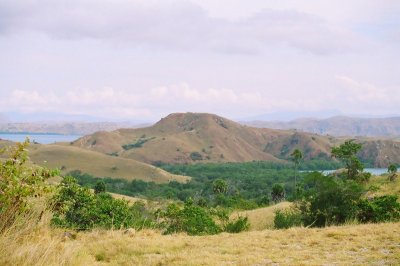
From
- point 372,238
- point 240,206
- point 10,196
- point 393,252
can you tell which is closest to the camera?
point 10,196

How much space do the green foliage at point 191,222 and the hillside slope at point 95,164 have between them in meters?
118

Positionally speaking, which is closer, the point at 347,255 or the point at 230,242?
the point at 347,255

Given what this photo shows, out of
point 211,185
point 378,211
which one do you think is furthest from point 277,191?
point 378,211

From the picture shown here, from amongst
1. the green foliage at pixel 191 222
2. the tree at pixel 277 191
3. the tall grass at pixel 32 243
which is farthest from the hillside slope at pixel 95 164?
the tall grass at pixel 32 243

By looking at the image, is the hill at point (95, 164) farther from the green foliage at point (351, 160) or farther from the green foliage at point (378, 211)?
the green foliage at point (378, 211)

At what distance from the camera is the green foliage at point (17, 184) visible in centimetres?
707

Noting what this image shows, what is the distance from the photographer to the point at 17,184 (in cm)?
712

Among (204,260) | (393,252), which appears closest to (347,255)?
(393,252)

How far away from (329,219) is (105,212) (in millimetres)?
12105

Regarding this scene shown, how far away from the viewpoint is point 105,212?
24.5 m

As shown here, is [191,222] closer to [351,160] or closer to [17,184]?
[17,184]

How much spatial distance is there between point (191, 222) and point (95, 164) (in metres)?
146

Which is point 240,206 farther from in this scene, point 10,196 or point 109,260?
point 10,196

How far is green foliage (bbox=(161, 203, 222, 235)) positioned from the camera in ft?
74.8
